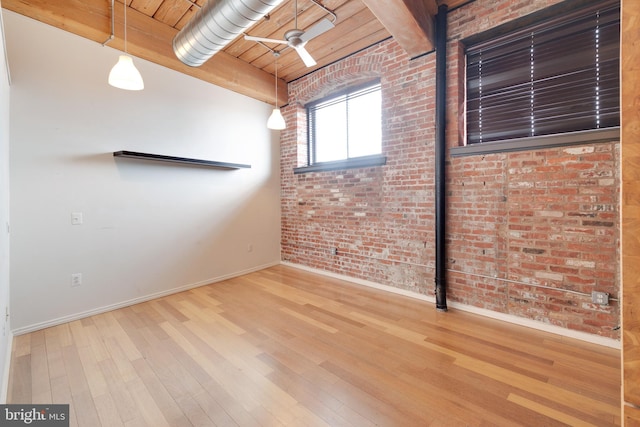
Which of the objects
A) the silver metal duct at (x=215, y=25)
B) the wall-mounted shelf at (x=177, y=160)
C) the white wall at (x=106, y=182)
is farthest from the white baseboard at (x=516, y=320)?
the silver metal duct at (x=215, y=25)

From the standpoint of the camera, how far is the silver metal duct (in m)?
2.09

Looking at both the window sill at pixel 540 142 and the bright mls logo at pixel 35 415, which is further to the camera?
the window sill at pixel 540 142

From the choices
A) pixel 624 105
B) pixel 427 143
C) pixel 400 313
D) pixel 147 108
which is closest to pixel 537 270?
pixel 400 313

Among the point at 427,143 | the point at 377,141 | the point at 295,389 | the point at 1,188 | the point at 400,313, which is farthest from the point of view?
the point at 377,141

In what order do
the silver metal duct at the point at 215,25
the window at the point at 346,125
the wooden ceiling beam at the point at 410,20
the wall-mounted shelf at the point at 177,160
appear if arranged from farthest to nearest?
1. the window at the point at 346,125
2. the wall-mounted shelf at the point at 177,160
3. the wooden ceiling beam at the point at 410,20
4. the silver metal duct at the point at 215,25

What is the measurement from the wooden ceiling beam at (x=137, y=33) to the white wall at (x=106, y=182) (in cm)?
10

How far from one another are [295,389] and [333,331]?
774 mm

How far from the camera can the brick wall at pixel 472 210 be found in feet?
7.30

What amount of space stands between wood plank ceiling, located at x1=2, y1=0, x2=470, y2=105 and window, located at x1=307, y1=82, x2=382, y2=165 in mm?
568

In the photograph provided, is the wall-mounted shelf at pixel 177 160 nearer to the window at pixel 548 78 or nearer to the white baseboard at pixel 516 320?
the white baseboard at pixel 516 320

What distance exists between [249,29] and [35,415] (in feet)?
12.5

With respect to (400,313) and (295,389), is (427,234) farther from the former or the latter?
(295,389)

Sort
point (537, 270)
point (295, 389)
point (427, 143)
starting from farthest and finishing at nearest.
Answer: point (427, 143) → point (537, 270) → point (295, 389)

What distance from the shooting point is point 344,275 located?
13.0 feet
